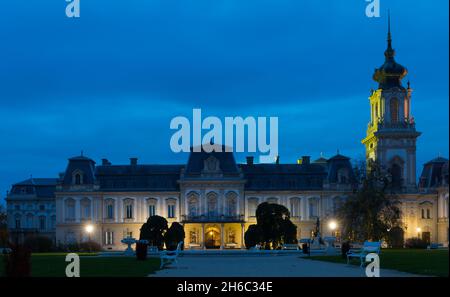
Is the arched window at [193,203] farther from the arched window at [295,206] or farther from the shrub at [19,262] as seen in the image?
the shrub at [19,262]

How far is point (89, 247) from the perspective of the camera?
2432 inches

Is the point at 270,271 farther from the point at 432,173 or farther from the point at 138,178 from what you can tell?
the point at 432,173

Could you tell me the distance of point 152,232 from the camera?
169 ft

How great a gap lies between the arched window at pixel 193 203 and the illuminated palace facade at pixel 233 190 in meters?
0.08

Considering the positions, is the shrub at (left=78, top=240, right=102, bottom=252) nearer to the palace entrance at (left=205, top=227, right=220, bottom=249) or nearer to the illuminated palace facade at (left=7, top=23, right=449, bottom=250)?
the illuminated palace facade at (left=7, top=23, right=449, bottom=250)

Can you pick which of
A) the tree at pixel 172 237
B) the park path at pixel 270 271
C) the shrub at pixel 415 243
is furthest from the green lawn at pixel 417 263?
the shrub at pixel 415 243

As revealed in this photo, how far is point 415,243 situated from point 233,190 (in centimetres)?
1625

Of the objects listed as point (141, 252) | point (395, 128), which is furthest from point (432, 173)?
point (141, 252)

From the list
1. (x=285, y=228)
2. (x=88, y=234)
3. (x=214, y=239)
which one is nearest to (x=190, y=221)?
(x=214, y=239)

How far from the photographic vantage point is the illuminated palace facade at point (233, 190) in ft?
226

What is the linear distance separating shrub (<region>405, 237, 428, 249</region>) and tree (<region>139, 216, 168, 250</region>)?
767 inches
